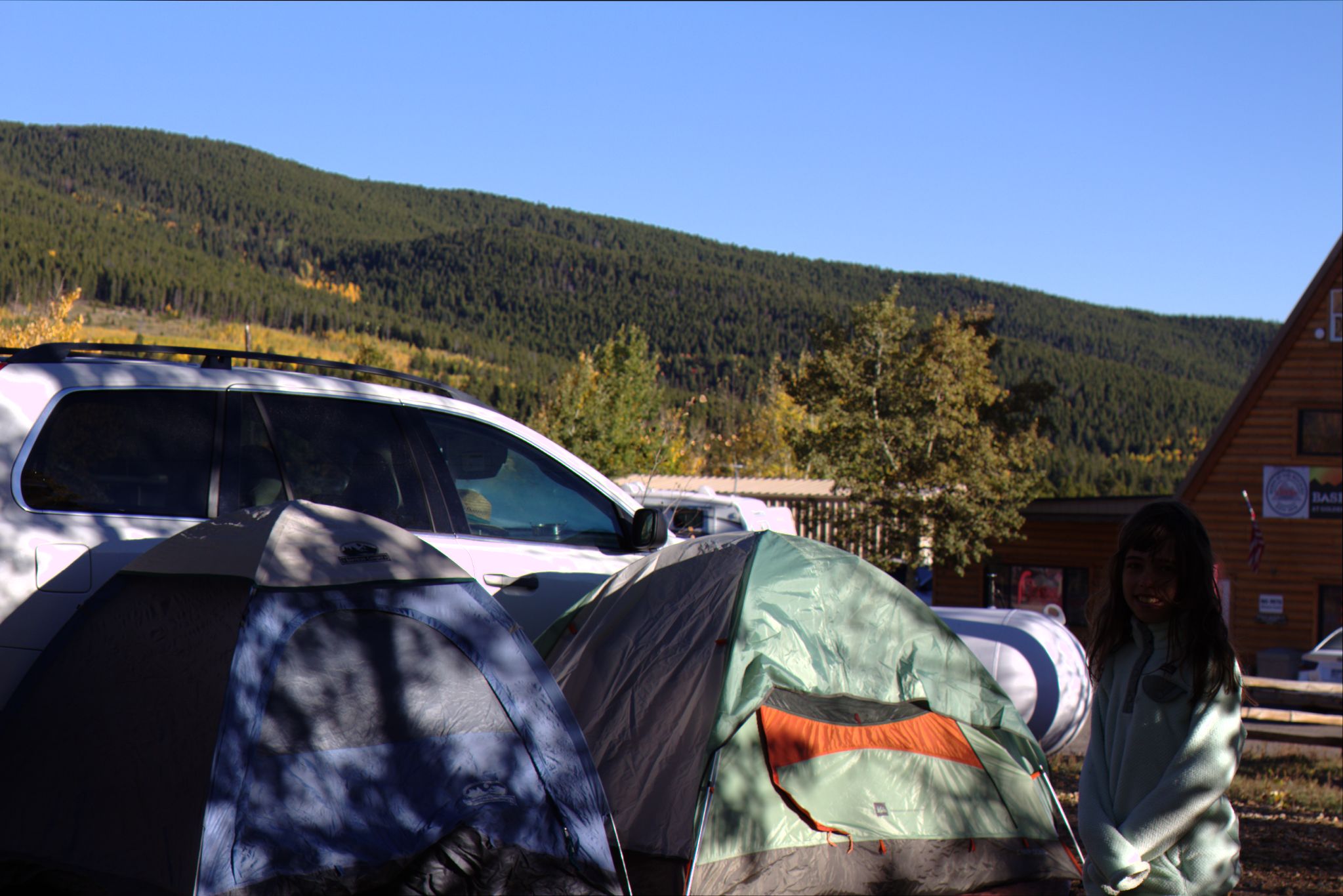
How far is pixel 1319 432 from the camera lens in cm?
2659

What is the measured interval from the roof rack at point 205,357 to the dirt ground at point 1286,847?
3933 mm

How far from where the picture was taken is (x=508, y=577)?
5.69 m

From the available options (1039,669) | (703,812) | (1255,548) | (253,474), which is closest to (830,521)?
(1255,548)

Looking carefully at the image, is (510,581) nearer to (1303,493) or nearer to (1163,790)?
(1163,790)

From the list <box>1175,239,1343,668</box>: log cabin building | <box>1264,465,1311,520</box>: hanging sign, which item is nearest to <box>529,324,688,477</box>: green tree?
<box>1175,239,1343,668</box>: log cabin building

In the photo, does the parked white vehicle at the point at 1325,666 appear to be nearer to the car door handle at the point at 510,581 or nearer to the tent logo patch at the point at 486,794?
the car door handle at the point at 510,581

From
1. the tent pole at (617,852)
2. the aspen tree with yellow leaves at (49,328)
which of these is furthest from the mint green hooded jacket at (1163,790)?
the aspen tree with yellow leaves at (49,328)

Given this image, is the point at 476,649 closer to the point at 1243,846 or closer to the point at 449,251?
the point at 1243,846

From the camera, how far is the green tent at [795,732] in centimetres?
541

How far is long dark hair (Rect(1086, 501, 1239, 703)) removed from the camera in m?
3.29

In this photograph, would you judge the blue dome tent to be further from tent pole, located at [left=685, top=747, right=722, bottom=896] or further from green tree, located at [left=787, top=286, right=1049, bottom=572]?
green tree, located at [left=787, top=286, right=1049, bottom=572]

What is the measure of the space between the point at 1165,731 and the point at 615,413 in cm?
3251

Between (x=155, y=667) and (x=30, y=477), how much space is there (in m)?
0.94

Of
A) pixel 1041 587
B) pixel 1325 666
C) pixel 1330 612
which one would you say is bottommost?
pixel 1041 587
